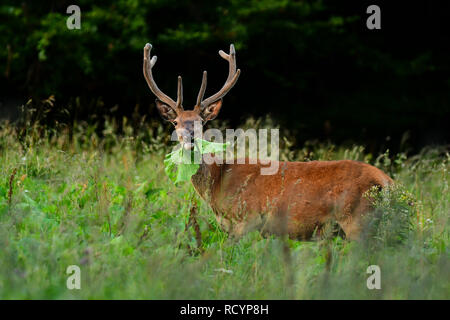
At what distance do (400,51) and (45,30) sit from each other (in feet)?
24.7

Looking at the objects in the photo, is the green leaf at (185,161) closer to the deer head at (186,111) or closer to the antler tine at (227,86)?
the deer head at (186,111)

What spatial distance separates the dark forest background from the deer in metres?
5.09

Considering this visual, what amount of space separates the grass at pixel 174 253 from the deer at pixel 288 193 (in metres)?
0.16

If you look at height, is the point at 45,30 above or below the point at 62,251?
above

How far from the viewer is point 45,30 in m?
11.0

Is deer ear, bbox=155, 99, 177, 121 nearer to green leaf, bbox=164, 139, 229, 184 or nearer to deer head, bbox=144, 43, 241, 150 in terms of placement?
deer head, bbox=144, 43, 241, 150

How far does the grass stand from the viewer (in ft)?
12.1

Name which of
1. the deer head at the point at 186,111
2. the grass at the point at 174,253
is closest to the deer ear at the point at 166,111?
the deer head at the point at 186,111

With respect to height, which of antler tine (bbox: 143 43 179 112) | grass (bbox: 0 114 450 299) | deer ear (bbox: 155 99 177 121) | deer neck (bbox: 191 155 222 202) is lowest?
grass (bbox: 0 114 450 299)

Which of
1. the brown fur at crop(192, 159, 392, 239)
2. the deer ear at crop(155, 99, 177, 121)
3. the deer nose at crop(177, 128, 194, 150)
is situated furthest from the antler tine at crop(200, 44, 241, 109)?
the brown fur at crop(192, 159, 392, 239)

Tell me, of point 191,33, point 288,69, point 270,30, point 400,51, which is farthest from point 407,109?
point 191,33

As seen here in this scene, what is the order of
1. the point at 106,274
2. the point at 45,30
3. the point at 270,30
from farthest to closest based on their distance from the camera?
the point at 270,30
the point at 45,30
the point at 106,274
